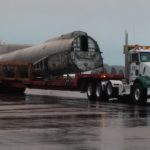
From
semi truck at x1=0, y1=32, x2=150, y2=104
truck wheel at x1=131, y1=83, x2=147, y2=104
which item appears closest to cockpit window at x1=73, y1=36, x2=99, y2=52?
semi truck at x1=0, y1=32, x2=150, y2=104

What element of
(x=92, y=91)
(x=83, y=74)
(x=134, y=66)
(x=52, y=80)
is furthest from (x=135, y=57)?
(x=52, y=80)

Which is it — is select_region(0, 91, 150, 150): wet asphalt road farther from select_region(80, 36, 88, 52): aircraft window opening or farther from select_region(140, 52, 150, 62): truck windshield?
select_region(80, 36, 88, 52): aircraft window opening

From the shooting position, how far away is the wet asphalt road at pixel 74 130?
39.1 ft

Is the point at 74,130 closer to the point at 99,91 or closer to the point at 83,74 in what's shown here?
the point at 99,91

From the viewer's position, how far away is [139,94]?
89.1 feet

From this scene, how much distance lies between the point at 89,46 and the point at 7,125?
17905 millimetres

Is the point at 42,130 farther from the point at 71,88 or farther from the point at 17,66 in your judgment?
the point at 17,66

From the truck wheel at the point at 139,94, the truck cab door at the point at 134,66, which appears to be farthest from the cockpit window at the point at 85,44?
the truck wheel at the point at 139,94

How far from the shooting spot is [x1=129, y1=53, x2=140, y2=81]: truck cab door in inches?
1101

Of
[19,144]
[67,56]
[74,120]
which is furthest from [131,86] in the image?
[19,144]

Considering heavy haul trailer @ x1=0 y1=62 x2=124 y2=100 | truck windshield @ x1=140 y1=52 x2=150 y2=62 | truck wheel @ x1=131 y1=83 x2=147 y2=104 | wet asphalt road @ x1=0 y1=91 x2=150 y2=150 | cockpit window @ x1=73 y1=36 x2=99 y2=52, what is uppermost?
cockpit window @ x1=73 y1=36 x2=99 y2=52

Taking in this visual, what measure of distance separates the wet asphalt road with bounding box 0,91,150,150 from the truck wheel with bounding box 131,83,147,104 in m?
6.10

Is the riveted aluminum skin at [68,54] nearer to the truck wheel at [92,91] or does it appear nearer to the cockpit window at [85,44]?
the cockpit window at [85,44]

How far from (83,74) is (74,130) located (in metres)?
17.4
